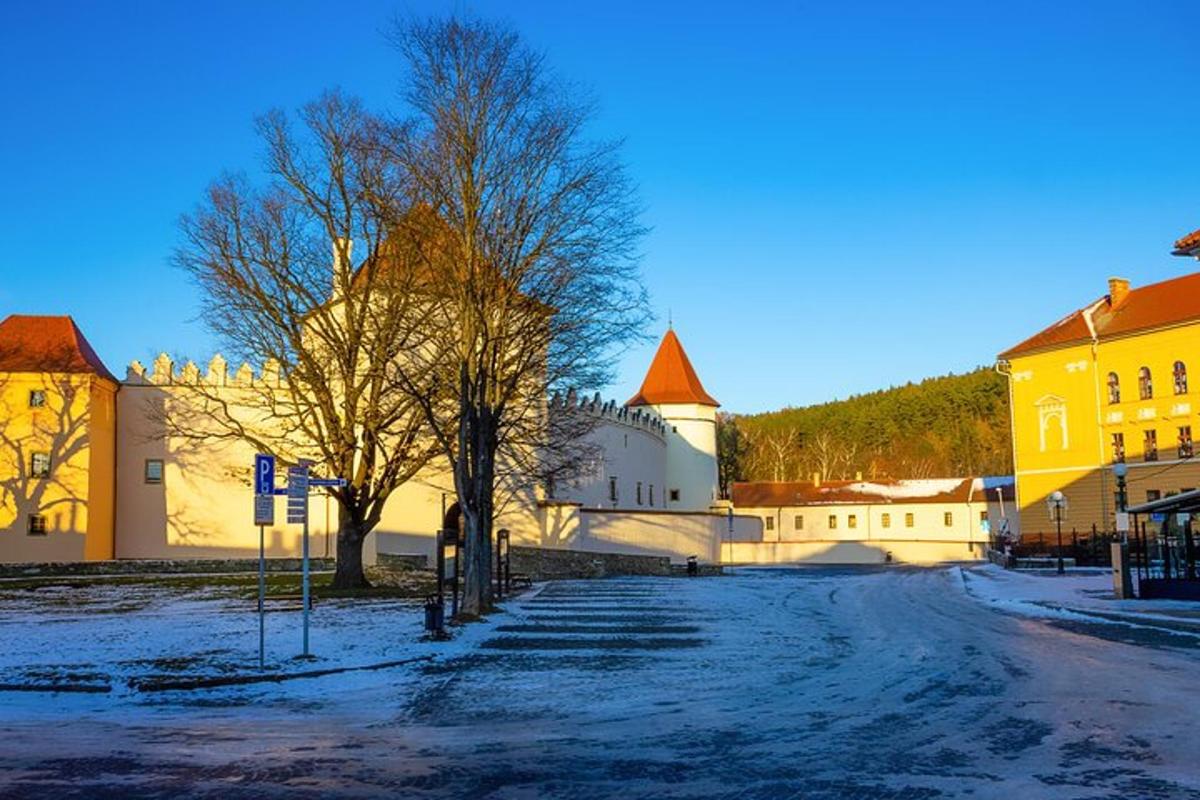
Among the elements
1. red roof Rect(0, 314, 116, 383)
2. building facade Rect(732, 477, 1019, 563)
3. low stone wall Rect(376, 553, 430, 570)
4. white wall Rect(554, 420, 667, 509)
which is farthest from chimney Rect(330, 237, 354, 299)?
building facade Rect(732, 477, 1019, 563)

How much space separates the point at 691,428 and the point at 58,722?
66196 mm

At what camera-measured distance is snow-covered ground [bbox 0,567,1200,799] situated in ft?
25.6

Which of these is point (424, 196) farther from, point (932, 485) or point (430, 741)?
point (932, 485)

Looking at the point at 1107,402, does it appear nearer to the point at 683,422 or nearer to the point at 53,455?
the point at 683,422

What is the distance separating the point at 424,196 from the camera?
23.7 m

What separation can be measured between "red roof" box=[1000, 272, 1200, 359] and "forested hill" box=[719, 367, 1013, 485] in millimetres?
51871

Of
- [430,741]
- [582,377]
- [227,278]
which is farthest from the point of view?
[227,278]

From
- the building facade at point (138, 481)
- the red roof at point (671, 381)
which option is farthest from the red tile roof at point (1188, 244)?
the red roof at point (671, 381)

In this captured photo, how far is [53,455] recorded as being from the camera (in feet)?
134

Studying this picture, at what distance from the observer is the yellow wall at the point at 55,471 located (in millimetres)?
40156

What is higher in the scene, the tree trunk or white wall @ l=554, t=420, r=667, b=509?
white wall @ l=554, t=420, r=667, b=509

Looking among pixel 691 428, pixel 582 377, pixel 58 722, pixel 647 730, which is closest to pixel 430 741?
pixel 647 730

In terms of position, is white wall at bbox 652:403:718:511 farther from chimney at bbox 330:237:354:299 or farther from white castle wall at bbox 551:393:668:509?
chimney at bbox 330:237:354:299

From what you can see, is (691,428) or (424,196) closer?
(424,196)
